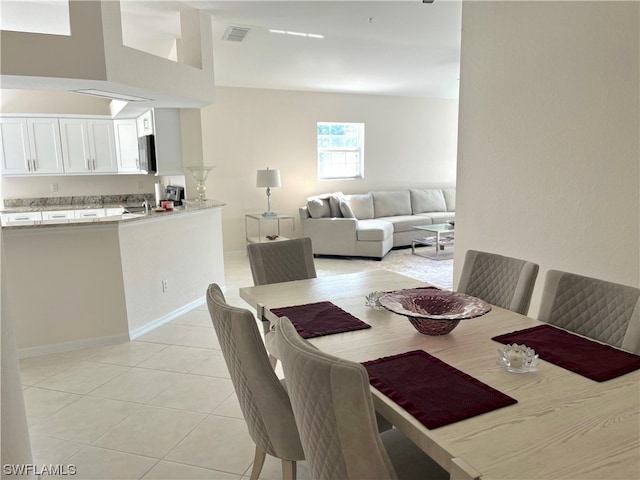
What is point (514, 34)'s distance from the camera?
304cm

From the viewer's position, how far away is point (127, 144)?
20.6 ft

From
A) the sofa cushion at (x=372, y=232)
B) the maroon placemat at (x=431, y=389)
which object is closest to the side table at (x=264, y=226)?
the sofa cushion at (x=372, y=232)

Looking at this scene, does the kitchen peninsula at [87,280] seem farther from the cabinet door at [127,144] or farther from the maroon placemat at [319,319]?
the cabinet door at [127,144]

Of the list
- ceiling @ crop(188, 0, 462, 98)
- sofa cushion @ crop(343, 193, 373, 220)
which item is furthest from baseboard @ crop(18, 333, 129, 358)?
sofa cushion @ crop(343, 193, 373, 220)

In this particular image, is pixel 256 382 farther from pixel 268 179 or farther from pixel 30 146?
pixel 30 146

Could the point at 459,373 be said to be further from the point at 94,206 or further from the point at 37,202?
the point at 37,202

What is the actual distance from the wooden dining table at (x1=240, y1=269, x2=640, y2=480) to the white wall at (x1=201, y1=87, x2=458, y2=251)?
531 centimetres

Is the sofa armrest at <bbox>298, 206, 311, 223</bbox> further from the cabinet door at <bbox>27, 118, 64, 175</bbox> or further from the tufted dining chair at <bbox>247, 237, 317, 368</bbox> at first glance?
the tufted dining chair at <bbox>247, 237, 317, 368</bbox>

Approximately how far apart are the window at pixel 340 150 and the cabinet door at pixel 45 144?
3881 millimetres

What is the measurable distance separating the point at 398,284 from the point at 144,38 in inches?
166

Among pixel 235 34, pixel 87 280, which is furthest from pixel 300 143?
pixel 87 280

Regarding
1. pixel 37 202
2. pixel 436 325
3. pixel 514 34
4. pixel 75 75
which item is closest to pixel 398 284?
pixel 436 325

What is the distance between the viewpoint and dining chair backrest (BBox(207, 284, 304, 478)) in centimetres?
146

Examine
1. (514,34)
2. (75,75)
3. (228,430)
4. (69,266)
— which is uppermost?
(514,34)
